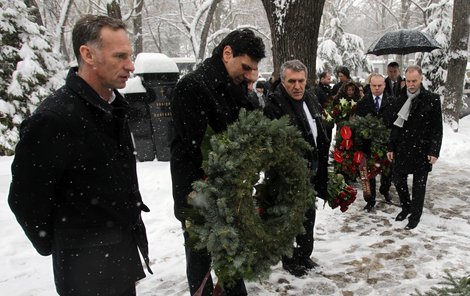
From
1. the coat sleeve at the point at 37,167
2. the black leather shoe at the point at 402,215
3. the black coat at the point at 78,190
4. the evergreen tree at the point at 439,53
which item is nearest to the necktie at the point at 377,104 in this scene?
the black leather shoe at the point at 402,215

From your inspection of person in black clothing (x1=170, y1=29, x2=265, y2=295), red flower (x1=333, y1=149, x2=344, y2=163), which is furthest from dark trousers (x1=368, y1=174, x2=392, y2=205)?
person in black clothing (x1=170, y1=29, x2=265, y2=295)

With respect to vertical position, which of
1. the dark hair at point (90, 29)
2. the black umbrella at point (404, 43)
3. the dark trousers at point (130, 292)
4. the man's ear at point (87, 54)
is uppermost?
the black umbrella at point (404, 43)

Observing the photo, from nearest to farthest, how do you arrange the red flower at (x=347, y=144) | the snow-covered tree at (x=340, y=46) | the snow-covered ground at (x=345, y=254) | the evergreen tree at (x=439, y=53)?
the snow-covered ground at (x=345, y=254), the red flower at (x=347, y=144), the evergreen tree at (x=439, y=53), the snow-covered tree at (x=340, y=46)

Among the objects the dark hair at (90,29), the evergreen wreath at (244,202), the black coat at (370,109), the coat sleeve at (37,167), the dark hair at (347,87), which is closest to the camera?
the coat sleeve at (37,167)

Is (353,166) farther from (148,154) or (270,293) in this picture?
(148,154)

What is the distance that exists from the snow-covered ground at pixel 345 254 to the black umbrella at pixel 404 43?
372cm

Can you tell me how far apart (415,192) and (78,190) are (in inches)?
181

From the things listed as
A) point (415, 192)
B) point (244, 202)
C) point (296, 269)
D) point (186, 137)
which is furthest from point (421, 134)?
point (186, 137)

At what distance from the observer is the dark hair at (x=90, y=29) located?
6.63ft

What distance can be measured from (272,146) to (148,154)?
6.54 m

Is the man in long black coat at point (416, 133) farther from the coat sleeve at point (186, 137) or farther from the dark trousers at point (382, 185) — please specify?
the coat sleeve at point (186, 137)

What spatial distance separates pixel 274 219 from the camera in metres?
2.89

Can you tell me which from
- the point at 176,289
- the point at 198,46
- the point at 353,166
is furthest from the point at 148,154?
the point at 198,46

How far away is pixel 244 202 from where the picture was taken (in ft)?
8.48
